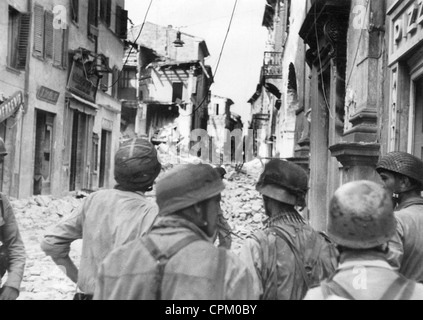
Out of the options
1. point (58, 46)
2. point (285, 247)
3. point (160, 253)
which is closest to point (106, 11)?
point (58, 46)

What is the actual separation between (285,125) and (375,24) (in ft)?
52.5

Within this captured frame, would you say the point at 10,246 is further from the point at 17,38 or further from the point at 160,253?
the point at 17,38

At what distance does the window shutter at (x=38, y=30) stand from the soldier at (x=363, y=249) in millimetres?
15118

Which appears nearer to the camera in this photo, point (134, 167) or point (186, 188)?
point (186, 188)

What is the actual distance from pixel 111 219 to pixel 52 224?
10921 millimetres

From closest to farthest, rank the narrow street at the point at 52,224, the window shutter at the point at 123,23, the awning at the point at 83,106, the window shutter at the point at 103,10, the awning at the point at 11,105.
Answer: the narrow street at the point at 52,224 → the awning at the point at 11,105 → the awning at the point at 83,106 → the window shutter at the point at 103,10 → the window shutter at the point at 123,23

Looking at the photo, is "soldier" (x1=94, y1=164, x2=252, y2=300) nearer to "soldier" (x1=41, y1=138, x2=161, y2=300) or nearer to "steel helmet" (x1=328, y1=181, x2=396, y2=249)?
"steel helmet" (x1=328, y1=181, x2=396, y2=249)

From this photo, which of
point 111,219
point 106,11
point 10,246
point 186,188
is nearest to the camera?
point 186,188

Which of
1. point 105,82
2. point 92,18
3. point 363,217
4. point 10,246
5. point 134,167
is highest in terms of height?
point 92,18

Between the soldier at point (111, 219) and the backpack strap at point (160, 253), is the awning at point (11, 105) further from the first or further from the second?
the backpack strap at point (160, 253)

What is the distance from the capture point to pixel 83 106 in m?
20.4

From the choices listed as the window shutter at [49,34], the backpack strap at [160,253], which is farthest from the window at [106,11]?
the backpack strap at [160,253]

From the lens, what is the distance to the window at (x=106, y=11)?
22000 millimetres

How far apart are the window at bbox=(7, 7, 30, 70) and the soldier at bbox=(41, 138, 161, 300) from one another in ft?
40.3
